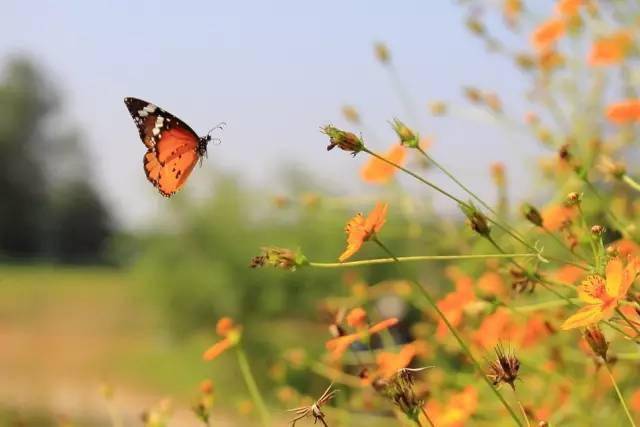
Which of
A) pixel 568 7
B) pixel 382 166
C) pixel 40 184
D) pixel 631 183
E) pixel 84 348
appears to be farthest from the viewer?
pixel 40 184

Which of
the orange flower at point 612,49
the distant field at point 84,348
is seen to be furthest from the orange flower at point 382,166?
the distant field at point 84,348

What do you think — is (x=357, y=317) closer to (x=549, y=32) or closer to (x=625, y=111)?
(x=625, y=111)

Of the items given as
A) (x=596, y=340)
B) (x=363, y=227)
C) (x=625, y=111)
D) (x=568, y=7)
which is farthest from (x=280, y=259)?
(x=568, y=7)

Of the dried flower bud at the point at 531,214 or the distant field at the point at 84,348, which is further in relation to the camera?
the distant field at the point at 84,348

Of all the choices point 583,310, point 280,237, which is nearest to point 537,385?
point 583,310

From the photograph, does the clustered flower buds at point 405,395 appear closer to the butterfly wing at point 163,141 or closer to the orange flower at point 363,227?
the orange flower at point 363,227

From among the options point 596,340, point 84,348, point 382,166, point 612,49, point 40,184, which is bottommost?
point 596,340

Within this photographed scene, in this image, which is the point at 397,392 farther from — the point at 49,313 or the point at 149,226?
the point at 49,313

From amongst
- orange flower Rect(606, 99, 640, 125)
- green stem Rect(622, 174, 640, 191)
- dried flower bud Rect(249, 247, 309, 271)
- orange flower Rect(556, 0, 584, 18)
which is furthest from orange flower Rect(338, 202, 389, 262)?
orange flower Rect(556, 0, 584, 18)

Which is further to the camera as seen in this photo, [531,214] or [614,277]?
[531,214]
